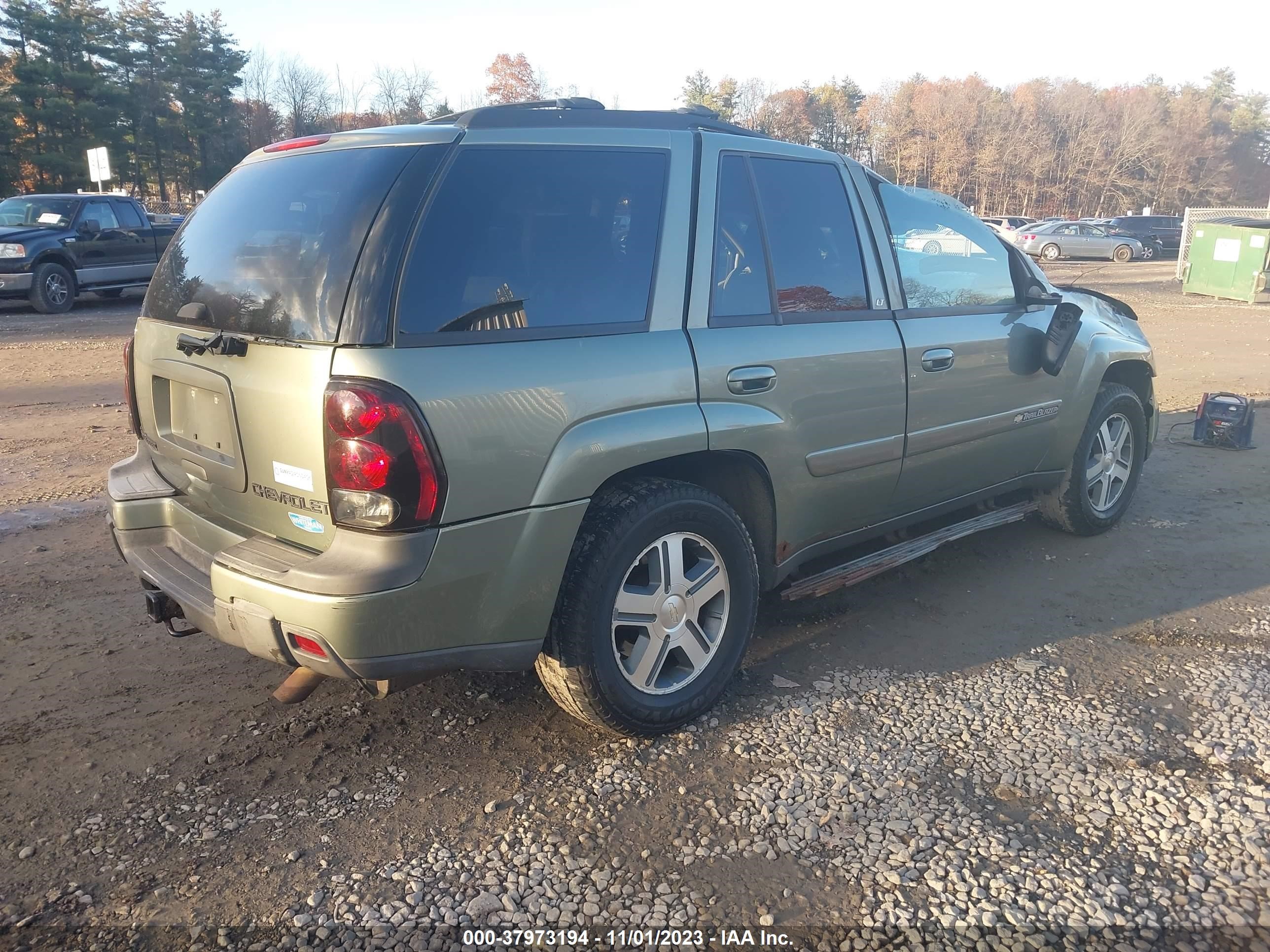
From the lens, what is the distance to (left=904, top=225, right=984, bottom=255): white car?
4.23 m

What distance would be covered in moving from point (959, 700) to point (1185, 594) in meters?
1.75

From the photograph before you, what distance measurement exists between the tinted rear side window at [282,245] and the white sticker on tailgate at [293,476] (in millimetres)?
359

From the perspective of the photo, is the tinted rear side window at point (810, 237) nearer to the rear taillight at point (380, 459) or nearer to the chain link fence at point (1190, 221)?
the rear taillight at point (380, 459)

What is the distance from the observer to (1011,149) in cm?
7119

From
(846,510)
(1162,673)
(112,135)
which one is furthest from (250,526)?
(112,135)

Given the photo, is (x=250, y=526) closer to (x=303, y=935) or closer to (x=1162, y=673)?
(x=303, y=935)

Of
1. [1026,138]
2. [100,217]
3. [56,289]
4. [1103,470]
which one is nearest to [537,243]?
[1103,470]

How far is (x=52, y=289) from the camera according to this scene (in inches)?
604

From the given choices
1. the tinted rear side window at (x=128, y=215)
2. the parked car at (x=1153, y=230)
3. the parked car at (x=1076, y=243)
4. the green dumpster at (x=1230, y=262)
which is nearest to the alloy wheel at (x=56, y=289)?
the tinted rear side window at (x=128, y=215)

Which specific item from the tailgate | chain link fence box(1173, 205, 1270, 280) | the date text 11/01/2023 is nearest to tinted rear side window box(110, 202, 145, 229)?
the tailgate

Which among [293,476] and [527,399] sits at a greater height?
[527,399]

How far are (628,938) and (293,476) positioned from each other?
1.50 m

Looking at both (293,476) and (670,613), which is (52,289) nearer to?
(293,476)

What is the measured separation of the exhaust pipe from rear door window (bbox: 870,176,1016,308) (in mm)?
2743
